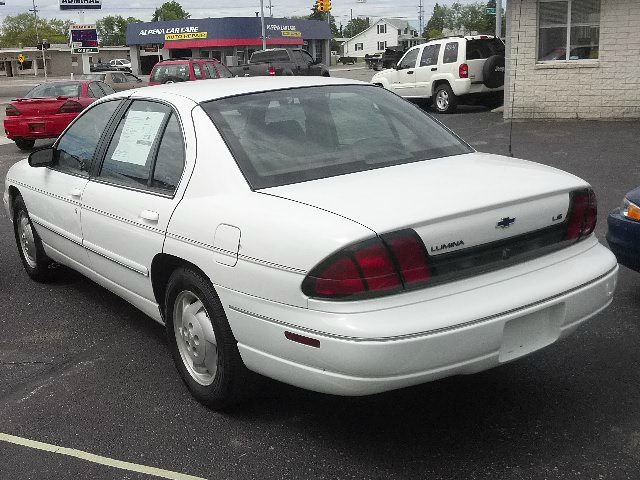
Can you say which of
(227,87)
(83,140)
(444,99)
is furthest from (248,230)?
(444,99)

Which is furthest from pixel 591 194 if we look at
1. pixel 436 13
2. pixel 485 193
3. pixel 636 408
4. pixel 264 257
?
pixel 436 13

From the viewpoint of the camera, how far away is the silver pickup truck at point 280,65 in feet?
97.2

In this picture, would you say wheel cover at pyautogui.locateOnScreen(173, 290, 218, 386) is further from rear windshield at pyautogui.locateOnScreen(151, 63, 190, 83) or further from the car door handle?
rear windshield at pyautogui.locateOnScreen(151, 63, 190, 83)

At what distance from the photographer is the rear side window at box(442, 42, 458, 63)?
19.6 m

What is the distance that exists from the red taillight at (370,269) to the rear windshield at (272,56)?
1161 inches

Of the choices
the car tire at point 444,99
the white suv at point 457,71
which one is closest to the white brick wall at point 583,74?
the white suv at point 457,71

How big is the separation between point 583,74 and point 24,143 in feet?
39.5

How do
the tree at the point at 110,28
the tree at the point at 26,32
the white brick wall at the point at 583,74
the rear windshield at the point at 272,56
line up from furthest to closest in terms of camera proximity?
the tree at the point at 110,28, the tree at the point at 26,32, the rear windshield at the point at 272,56, the white brick wall at the point at 583,74

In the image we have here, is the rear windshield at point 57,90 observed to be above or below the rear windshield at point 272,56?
below

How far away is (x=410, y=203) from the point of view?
307 cm

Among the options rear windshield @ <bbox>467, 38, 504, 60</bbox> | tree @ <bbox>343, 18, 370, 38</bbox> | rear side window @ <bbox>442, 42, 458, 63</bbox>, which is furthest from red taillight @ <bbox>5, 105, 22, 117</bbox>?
tree @ <bbox>343, 18, 370, 38</bbox>

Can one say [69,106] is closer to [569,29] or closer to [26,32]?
[569,29]

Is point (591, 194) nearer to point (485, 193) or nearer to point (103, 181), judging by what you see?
point (485, 193)

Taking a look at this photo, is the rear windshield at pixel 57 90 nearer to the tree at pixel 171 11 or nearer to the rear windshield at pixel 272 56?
the rear windshield at pixel 272 56
